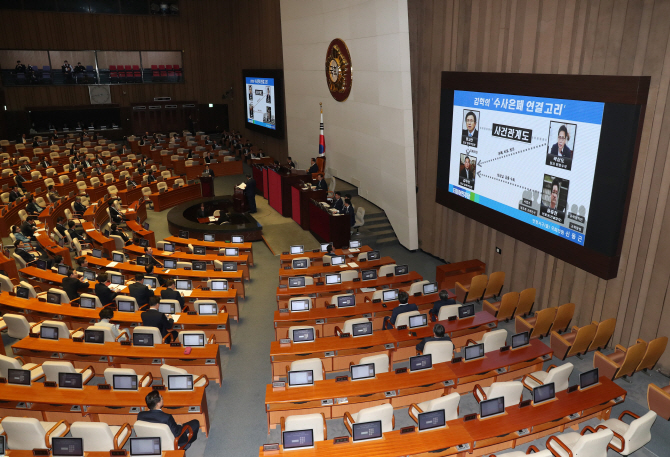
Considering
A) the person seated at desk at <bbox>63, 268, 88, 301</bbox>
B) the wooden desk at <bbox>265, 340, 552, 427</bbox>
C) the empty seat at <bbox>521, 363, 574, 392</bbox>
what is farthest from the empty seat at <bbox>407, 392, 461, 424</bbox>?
the person seated at desk at <bbox>63, 268, 88, 301</bbox>

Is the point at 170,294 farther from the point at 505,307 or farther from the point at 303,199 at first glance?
the point at 303,199

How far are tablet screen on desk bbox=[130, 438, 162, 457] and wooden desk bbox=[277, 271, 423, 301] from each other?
472cm

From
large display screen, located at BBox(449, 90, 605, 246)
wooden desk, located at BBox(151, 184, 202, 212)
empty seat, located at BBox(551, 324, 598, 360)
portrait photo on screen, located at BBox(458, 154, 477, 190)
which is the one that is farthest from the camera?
wooden desk, located at BBox(151, 184, 202, 212)

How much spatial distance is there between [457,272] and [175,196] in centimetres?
1138

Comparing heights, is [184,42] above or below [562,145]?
above

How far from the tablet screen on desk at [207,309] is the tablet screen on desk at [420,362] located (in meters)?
3.80

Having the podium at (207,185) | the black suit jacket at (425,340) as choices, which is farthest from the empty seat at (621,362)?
the podium at (207,185)

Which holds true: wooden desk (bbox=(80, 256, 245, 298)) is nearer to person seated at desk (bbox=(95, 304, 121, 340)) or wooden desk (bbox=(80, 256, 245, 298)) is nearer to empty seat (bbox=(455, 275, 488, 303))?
person seated at desk (bbox=(95, 304, 121, 340))

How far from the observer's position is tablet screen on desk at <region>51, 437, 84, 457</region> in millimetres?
5449

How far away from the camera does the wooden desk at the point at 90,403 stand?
6434 millimetres

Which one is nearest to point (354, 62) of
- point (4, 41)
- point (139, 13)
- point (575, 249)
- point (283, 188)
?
point (283, 188)

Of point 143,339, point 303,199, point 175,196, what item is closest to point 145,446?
point 143,339

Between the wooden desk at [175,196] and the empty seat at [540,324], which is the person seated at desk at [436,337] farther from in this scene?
the wooden desk at [175,196]

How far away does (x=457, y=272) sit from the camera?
11062 millimetres
